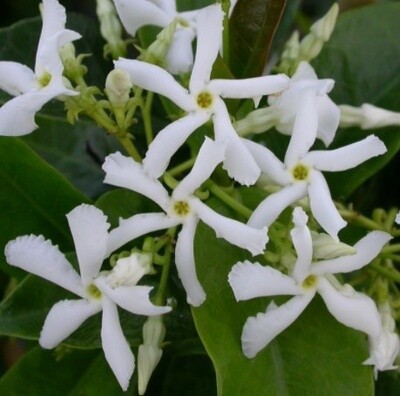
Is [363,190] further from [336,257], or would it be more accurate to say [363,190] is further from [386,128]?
[336,257]

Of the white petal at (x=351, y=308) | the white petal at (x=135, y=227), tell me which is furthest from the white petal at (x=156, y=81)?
the white petal at (x=351, y=308)

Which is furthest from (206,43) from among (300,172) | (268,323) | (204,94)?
(268,323)

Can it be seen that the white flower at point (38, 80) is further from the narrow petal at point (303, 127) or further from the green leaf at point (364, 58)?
the green leaf at point (364, 58)

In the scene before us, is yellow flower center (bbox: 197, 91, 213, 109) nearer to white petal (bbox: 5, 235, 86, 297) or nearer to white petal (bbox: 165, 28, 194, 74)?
white petal (bbox: 165, 28, 194, 74)

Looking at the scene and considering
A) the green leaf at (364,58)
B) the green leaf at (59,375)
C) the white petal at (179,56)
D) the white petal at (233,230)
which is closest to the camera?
the white petal at (233,230)

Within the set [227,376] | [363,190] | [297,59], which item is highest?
[297,59]

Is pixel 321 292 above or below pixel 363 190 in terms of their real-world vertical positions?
above

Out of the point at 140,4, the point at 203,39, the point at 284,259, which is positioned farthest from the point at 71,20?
the point at 284,259
